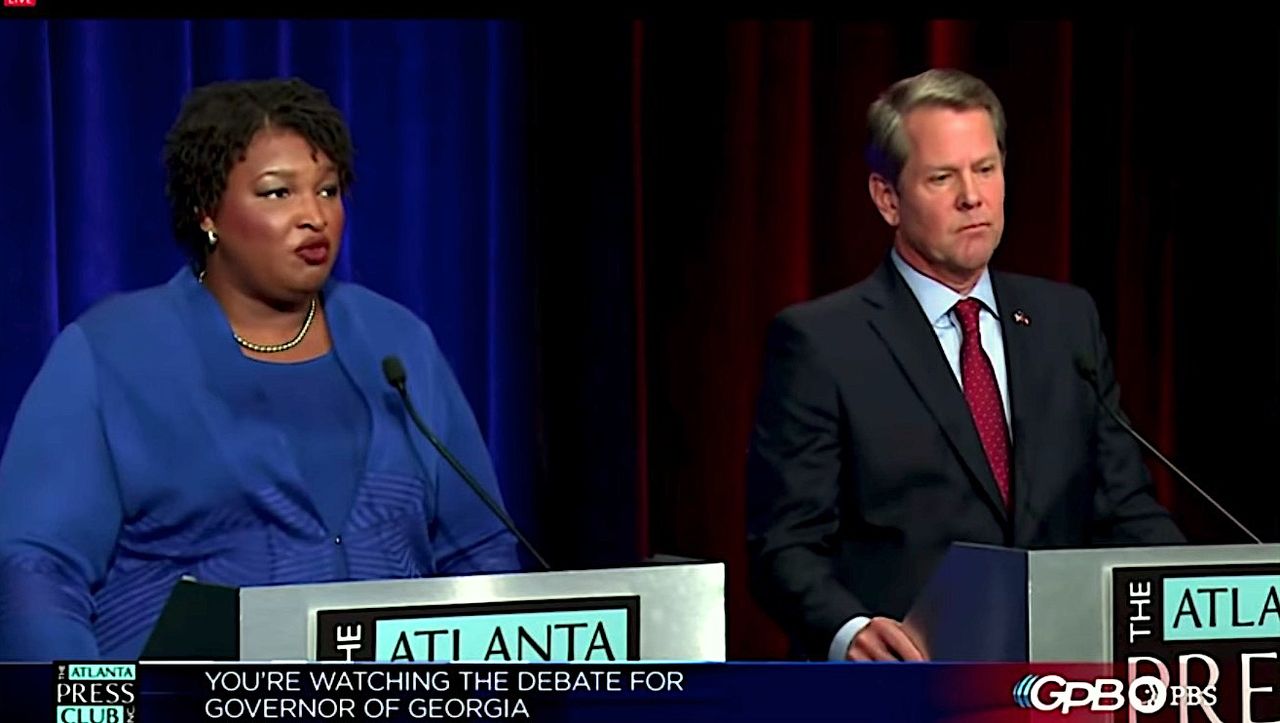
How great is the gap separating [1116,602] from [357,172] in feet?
6.41

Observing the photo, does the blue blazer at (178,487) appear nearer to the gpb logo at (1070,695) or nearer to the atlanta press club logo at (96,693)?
the atlanta press club logo at (96,693)

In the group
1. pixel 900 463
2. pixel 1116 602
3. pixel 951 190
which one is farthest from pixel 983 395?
pixel 1116 602

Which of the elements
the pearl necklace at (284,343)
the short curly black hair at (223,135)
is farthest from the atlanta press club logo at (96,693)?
the short curly black hair at (223,135)

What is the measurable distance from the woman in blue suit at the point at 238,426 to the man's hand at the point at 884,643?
530mm

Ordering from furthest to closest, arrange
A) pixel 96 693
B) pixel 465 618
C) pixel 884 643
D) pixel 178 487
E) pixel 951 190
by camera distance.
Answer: pixel 951 190 → pixel 178 487 → pixel 884 643 → pixel 465 618 → pixel 96 693

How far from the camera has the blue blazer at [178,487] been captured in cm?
255

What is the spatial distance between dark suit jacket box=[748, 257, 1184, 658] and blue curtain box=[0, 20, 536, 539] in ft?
3.04

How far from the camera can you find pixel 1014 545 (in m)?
2.74

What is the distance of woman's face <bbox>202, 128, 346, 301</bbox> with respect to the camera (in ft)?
9.08

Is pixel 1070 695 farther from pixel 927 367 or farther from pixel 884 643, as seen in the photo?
pixel 927 367

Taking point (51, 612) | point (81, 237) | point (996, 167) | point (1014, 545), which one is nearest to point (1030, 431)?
point (1014, 545)

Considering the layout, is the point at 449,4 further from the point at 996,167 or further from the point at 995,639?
the point at 995,639

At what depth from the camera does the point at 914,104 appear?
2.94 m

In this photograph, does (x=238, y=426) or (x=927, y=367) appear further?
(x=927, y=367)
